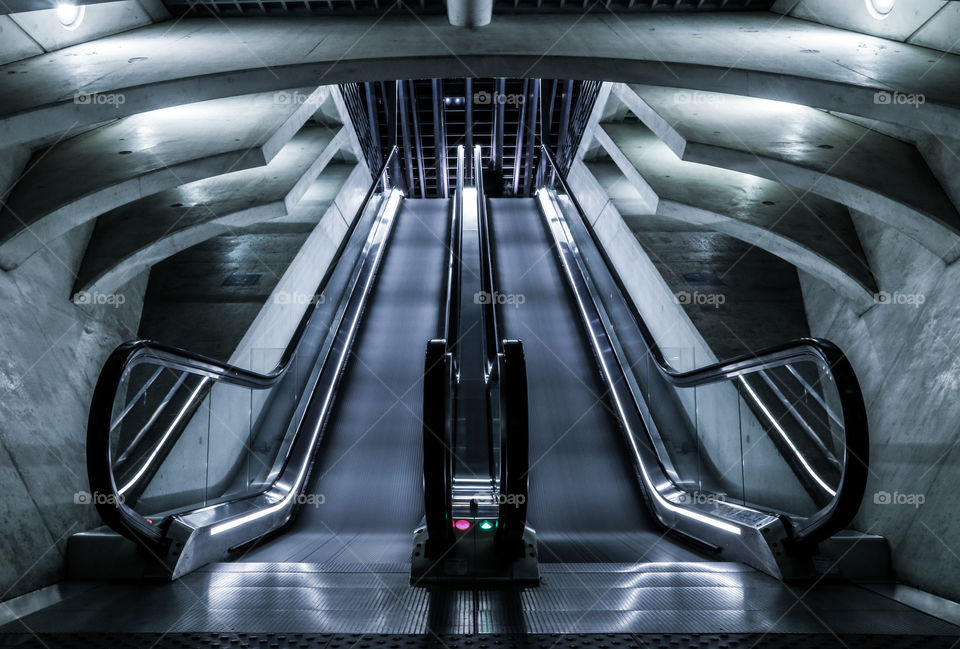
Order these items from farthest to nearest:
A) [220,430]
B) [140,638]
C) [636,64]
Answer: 1. [636,64]
2. [220,430]
3. [140,638]

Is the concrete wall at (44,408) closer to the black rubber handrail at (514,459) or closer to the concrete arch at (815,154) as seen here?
the black rubber handrail at (514,459)

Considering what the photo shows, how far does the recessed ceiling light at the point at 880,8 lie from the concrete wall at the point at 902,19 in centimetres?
2

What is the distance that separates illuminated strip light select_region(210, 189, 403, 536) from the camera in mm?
4825

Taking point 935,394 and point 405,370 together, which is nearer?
point 935,394

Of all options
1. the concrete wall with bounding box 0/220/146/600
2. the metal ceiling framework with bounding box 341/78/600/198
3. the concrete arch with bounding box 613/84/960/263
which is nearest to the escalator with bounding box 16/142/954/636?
the concrete wall with bounding box 0/220/146/600

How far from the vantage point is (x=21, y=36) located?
209 inches

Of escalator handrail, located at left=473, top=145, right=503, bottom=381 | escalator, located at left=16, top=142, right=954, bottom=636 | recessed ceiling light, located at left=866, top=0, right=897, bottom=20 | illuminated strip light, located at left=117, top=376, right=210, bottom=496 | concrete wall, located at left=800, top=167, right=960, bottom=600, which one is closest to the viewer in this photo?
escalator, located at left=16, top=142, right=954, bottom=636

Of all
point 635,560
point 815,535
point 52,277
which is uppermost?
point 52,277

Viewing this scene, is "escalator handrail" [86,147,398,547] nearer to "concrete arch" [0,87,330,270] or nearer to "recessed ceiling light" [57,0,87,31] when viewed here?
"concrete arch" [0,87,330,270]

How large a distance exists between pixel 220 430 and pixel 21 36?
10.4 ft

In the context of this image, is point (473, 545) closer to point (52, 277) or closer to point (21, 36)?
point (52, 277)

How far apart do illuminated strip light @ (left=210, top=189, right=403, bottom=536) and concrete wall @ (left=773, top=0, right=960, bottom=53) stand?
5.57 meters

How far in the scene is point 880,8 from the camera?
551 cm

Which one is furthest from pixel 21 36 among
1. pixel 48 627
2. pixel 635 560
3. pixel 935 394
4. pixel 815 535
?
pixel 935 394
